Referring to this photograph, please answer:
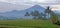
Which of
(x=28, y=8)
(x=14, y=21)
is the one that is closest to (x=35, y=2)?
(x=28, y=8)

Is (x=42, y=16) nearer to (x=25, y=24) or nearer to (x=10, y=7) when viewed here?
(x=25, y=24)

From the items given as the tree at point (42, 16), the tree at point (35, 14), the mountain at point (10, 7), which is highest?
the mountain at point (10, 7)

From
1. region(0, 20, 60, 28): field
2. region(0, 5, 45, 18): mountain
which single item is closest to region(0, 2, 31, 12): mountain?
region(0, 5, 45, 18): mountain

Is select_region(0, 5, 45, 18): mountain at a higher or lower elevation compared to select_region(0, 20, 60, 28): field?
higher

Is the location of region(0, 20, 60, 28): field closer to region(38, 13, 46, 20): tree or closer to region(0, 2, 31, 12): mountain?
region(38, 13, 46, 20): tree

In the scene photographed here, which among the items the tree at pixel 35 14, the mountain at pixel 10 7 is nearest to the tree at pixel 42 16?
the tree at pixel 35 14

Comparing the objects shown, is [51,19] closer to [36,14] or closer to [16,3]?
[36,14]

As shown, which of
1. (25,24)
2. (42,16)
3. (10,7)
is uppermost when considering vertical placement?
(10,7)

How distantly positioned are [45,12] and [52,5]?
156 millimetres

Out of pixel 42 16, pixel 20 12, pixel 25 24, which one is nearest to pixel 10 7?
pixel 20 12

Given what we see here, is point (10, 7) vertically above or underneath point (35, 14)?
above

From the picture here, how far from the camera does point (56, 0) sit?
7.18ft

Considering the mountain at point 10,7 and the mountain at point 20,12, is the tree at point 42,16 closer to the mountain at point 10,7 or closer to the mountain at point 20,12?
the mountain at point 20,12

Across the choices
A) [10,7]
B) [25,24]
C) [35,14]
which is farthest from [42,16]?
[10,7]
